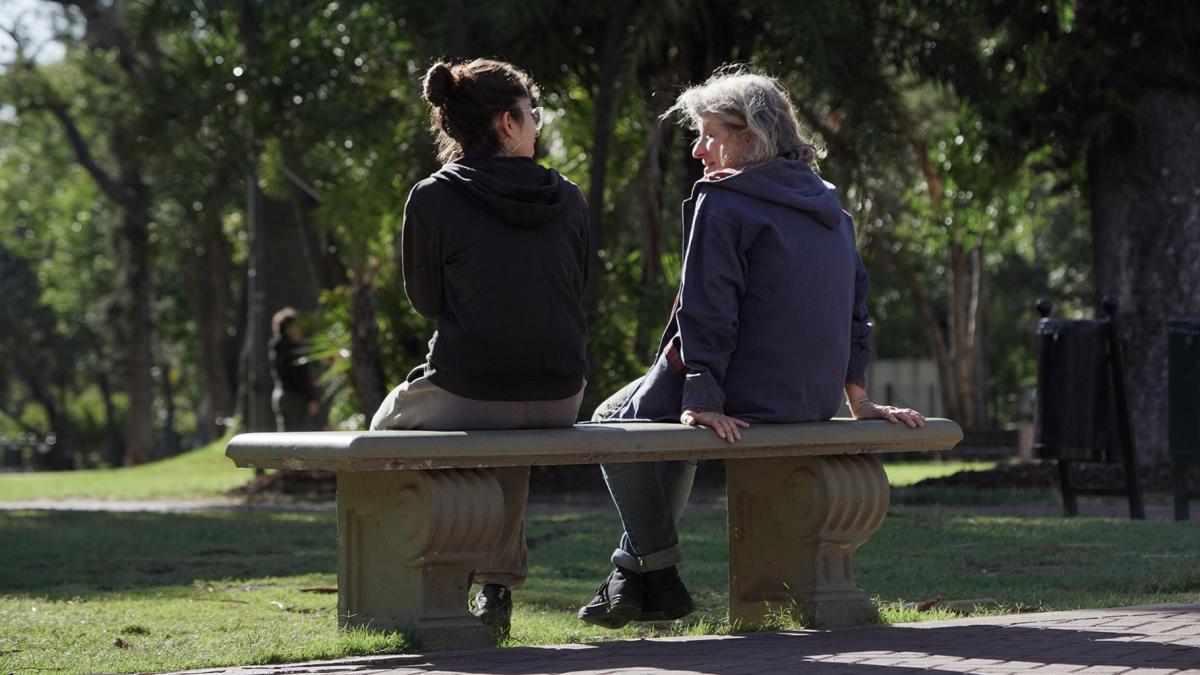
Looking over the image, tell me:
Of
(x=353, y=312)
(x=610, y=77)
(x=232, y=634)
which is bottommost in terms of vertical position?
(x=232, y=634)

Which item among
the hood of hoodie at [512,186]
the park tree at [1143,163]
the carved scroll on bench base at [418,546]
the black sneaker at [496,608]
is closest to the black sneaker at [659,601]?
the black sneaker at [496,608]

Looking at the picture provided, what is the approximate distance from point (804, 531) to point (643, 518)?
52 cm

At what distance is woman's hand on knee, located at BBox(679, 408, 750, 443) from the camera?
18.5 feet

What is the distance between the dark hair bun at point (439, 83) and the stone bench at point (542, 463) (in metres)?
1.08

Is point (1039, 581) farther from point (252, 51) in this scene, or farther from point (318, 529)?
point (252, 51)

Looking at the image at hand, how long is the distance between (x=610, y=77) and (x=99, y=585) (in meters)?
7.84

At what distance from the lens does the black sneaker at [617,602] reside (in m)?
6.04

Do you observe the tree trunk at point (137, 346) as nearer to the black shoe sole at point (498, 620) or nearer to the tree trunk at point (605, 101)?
the tree trunk at point (605, 101)

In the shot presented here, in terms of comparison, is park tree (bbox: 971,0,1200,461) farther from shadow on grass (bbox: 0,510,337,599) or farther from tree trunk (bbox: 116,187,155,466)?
tree trunk (bbox: 116,187,155,466)

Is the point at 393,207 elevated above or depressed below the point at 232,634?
above

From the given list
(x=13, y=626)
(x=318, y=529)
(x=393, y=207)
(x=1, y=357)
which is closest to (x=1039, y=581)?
(x=13, y=626)

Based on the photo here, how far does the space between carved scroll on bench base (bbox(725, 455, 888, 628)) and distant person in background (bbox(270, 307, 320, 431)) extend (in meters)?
13.2

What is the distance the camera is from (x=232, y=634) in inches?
259

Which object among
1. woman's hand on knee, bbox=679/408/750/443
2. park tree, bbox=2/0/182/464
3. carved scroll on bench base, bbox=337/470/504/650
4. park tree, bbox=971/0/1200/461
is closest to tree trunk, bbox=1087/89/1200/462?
park tree, bbox=971/0/1200/461
